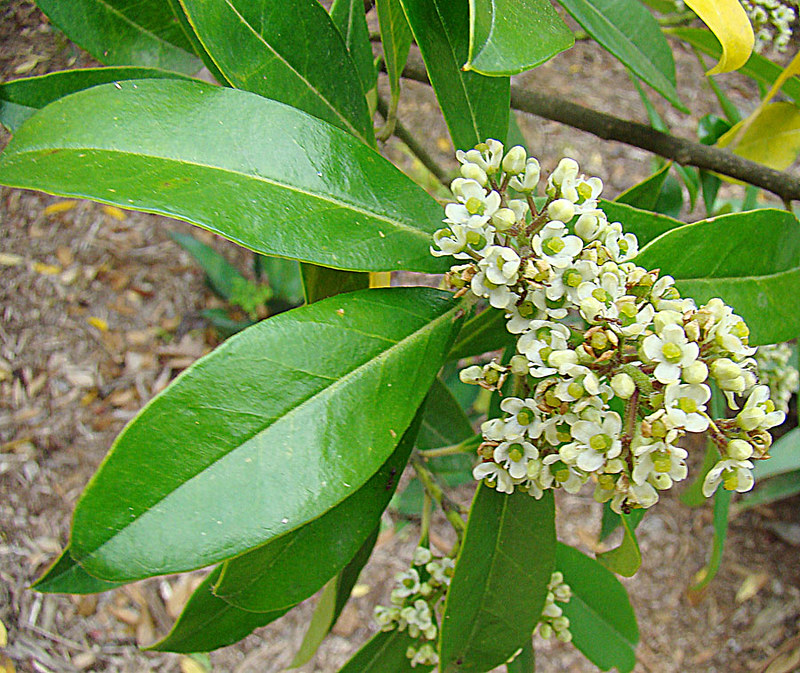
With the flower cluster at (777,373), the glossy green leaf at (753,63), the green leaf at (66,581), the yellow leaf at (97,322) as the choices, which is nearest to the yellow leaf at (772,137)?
the glossy green leaf at (753,63)

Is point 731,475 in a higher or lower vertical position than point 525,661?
higher

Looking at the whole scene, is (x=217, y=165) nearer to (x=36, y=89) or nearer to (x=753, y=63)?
(x=36, y=89)

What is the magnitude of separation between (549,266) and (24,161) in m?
0.46

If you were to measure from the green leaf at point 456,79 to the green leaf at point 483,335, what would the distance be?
0.20 m

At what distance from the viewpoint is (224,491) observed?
50 cm

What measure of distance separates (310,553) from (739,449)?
44 cm

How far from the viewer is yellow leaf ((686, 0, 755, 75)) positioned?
0.65 metres

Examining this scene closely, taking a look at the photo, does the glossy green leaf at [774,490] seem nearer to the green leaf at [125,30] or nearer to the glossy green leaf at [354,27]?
the glossy green leaf at [354,27]

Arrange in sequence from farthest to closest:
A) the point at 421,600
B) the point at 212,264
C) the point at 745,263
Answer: the point at 212,264 → the point at 421,600 → the point at 745,263

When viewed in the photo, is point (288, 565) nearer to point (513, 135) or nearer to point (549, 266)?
point (549, 266)

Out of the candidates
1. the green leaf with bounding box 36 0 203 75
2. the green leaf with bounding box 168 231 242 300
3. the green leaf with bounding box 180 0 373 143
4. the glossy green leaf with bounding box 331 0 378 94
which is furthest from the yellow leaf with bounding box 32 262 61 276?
the green leaf with bounding box 180 0 373 143

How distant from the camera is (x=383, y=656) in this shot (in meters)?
1.06

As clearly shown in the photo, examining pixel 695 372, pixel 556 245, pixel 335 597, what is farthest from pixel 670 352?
pixel 335 597

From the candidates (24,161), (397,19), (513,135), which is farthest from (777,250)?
(24,161)
